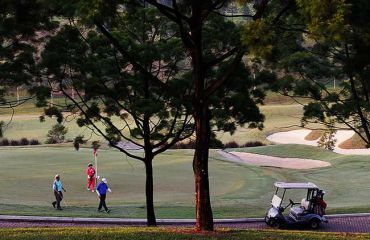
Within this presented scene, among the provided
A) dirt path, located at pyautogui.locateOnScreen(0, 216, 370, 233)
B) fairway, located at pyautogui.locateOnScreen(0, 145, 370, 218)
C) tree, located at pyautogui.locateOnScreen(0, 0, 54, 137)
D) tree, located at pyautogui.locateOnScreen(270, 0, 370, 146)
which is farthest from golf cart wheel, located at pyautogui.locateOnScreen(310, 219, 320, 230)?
tree, located at pyautogui.locateOnScreen(0, 0, 54, 137)

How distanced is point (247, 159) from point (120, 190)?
16.3 m

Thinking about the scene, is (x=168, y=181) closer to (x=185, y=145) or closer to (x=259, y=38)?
(x=259, y=38)

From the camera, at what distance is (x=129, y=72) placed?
2069 centimetres

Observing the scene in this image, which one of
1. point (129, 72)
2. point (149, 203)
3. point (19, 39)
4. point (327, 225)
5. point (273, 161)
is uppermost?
point (19, 39)

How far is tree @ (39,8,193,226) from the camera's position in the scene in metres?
18.9

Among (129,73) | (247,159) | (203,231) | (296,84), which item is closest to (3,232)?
(203,231)

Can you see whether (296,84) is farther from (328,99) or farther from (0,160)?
(0,160)

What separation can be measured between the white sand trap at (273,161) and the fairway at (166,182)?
3.38ft

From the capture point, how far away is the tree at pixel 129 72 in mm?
18922

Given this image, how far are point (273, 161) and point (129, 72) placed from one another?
77.6 ft

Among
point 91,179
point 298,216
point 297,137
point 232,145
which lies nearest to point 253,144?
point 232,145

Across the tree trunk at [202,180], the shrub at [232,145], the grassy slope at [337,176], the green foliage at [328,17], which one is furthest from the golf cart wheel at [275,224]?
the shrub at [232,145]

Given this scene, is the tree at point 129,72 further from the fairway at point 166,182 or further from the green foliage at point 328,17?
the green foliage at point 328,17

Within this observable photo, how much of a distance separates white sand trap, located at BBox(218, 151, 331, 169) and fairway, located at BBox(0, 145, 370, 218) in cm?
103
